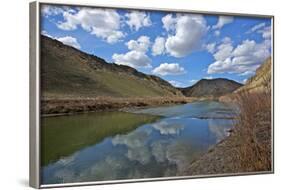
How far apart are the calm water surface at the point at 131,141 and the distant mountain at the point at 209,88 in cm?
14

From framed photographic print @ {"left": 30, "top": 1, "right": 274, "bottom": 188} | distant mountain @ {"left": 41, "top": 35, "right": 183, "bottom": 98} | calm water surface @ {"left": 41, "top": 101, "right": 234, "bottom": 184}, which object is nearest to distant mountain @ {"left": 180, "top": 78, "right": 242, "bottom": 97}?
framed photographic print @ {"left": 30, "top": 1, "right": 274, "bottom": 188}

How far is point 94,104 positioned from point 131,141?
678 millimetres

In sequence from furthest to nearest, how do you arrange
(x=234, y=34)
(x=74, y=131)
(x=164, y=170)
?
1. (x=234, y=34)
2. (x=164, y=170)
3. (x=74, y=131)

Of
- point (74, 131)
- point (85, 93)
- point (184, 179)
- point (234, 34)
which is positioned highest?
point (234, 34)

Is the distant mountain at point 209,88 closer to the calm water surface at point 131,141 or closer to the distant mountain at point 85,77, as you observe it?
the calm water surface at point 131,141

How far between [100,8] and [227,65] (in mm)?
1991

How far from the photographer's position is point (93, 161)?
7.36 meters

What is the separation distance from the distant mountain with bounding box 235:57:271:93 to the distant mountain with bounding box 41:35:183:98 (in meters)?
1.28

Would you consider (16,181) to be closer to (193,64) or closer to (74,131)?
(74,131)

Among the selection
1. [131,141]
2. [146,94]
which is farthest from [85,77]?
[131,141]

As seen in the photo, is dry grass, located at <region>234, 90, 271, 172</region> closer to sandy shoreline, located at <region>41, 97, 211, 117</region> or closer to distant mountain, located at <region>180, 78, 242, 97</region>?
distant mountain, located at <region>180, 78, 242, 97</region>

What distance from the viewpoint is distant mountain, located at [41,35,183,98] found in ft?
23.4

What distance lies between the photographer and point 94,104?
7.39m

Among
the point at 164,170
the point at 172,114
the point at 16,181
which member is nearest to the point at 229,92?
the point at 172,114
